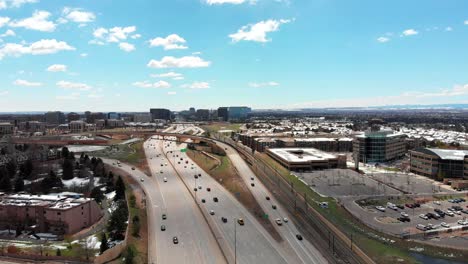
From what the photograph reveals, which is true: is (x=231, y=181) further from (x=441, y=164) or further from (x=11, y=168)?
(x=11, y=168)

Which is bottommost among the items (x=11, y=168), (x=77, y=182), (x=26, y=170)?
(x=77, y=182)

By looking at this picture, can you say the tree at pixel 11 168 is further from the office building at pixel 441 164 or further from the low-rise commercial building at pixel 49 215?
the office building at pixel 441 164

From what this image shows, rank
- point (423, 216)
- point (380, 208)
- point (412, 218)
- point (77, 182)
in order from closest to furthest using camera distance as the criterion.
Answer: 1. point (412, 218)
2. point (423, 216)
3. point (380, 208)
4. point (77, 182)

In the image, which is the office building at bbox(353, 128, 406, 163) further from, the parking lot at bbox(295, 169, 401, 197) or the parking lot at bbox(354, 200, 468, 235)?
the parking lot at bbox(354, 200, 468, 235)

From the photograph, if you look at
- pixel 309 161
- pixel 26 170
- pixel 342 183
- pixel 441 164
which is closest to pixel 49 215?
pixel 26 170

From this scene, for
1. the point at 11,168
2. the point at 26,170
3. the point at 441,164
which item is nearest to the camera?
the point at 441,164

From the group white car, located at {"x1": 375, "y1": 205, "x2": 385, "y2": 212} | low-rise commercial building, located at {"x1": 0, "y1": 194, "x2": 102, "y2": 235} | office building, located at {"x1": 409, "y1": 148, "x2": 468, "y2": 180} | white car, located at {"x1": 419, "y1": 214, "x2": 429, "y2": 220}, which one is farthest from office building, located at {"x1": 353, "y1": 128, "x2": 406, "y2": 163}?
low-rise commercial building, located at {"x1": 0, "y1": 194, "x2": 102, "y2": 235}

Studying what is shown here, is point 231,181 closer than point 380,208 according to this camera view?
No
